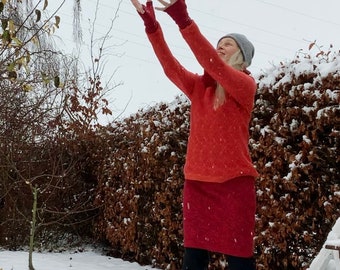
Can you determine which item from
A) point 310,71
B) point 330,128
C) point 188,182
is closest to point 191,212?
point 188,182

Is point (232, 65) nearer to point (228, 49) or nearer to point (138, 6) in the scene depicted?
point (228, 49)

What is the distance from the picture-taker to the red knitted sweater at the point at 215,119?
2.23m

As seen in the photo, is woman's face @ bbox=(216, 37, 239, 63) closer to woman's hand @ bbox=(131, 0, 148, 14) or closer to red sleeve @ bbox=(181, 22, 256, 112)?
red sleeve @ bbox=(181, 22, 256, 112)

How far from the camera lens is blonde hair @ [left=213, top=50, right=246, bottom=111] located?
7.82ft

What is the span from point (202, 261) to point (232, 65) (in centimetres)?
89

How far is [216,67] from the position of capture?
2232mm

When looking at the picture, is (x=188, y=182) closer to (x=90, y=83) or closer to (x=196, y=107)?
(x=196, y=107)

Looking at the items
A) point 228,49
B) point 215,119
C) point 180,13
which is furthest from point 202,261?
point 180,13

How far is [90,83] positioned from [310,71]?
679 centimetres

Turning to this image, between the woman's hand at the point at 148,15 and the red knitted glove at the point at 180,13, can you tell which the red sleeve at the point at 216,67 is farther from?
the woman's hand at the point at 148,15

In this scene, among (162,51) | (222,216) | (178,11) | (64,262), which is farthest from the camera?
(64,262)

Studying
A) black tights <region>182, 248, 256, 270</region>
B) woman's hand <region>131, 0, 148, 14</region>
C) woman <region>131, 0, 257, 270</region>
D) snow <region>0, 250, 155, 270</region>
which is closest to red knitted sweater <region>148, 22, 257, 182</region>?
woman <region>131, 0, 257, 270</region>

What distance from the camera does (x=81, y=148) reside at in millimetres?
7500

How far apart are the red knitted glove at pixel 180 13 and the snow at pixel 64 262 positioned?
3.65 metres
